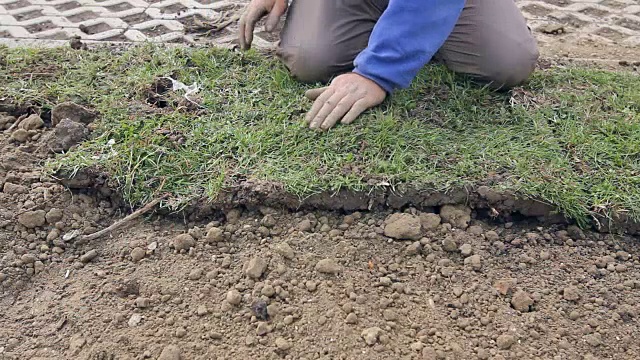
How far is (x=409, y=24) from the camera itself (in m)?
2.24

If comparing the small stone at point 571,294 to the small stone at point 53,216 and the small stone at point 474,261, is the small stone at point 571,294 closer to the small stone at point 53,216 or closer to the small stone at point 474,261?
the small stone at point 474,261

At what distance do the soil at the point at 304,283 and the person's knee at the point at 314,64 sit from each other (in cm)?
73

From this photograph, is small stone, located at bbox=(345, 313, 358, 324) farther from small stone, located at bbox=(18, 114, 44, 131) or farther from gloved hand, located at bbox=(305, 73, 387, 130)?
small stone, located at bbox=(18, 114, 44, 131)

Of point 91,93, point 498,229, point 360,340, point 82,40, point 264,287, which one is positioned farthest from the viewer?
point 82,40

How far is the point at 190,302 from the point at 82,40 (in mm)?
1798

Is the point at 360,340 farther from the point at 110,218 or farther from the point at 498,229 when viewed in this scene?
the point at 110,218

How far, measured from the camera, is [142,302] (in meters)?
1.76

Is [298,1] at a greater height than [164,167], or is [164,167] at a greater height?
[298,1]

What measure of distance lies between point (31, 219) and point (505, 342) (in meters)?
1.39

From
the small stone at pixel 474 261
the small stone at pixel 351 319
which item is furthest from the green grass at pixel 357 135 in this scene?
the small stone at pixel 351 319

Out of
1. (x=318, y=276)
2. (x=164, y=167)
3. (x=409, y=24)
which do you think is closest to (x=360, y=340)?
(x=318, y=276)

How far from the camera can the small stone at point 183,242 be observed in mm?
1931

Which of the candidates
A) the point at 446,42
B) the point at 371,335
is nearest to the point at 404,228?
the point at 371,335

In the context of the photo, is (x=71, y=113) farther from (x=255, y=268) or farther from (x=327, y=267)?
(x=327, y=267)
